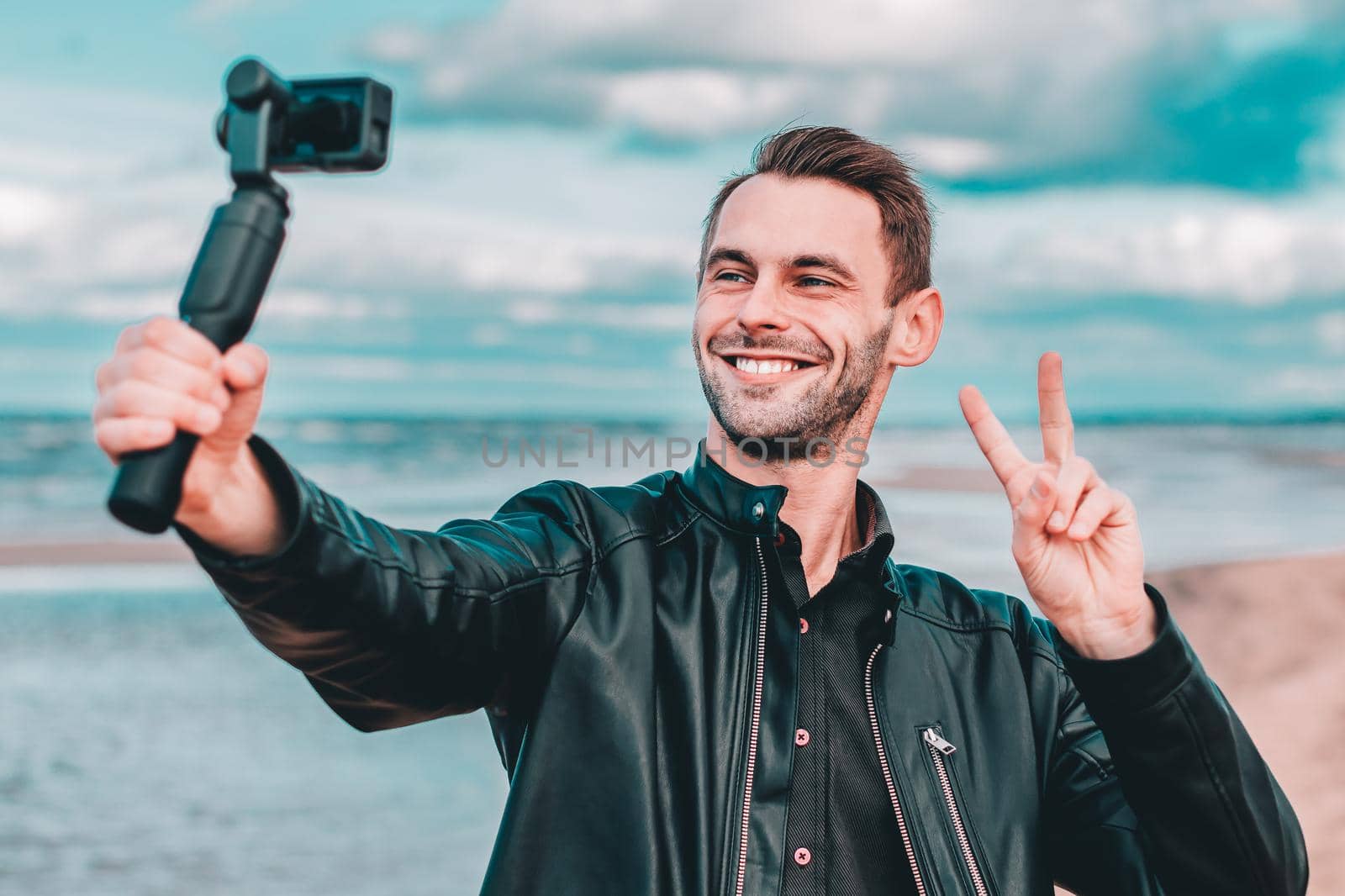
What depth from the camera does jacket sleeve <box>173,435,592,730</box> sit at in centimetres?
175

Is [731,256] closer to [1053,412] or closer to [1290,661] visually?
[1053,412]

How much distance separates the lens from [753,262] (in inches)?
110

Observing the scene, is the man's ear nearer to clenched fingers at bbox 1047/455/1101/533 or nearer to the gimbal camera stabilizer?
clenched fingers at bbox 1047/455/1101/533

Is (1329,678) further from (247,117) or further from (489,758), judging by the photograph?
(247,117)

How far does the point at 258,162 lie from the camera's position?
144cm

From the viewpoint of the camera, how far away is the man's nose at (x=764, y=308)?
2.68 meters

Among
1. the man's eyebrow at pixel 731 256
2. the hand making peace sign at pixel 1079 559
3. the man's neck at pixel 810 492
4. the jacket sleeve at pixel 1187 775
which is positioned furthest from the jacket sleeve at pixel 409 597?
the jacket sleeve at pixel 1187 775

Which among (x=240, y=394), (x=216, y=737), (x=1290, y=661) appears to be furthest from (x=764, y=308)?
(x=1290, y=661)

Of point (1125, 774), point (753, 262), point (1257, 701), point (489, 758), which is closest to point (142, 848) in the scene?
point (489, 758)

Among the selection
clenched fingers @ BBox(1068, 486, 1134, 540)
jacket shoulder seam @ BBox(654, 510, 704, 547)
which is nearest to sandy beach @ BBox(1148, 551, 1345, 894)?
clenched fingers @ BBox(1068, 486, 1134, 540)

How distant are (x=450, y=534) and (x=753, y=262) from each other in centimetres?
100

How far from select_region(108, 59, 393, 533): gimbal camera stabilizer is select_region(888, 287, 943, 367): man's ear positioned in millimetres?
1807

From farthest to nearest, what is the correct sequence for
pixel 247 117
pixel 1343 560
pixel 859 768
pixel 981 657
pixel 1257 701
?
pixel 1343 560 → pixel 1257 701 → pixel 981 657 → pixel 859 768 → pixel 247 117

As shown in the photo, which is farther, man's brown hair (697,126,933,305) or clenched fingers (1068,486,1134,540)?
man's brown hair (697,126,933,305)
